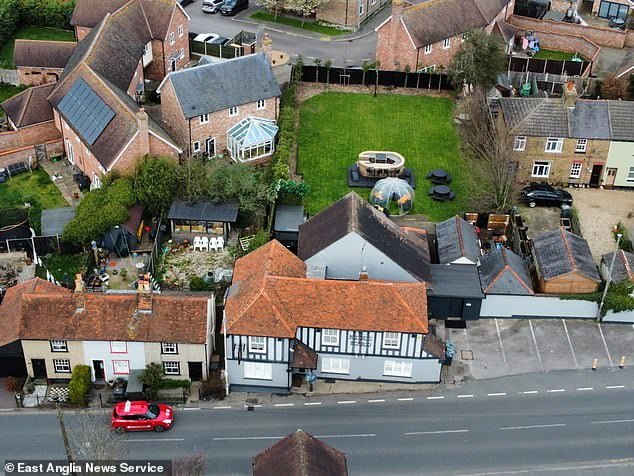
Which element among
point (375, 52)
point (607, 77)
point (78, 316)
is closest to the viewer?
point (78, 316)

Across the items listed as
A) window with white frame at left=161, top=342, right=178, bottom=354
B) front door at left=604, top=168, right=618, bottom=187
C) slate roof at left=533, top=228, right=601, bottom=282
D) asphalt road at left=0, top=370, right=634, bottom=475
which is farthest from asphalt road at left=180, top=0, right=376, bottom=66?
asphalt road at left=0, top=370, right=634, bottom=475

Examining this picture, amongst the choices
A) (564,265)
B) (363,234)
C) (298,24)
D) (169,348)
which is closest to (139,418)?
(169,348)

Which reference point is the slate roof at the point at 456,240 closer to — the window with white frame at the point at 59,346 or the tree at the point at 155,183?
the tree at the point at 155,183

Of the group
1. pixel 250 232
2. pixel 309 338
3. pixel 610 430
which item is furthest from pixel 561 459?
pixel 250 232

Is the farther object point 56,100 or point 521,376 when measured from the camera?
point 56,100

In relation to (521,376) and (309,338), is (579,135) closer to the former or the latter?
(521,376)

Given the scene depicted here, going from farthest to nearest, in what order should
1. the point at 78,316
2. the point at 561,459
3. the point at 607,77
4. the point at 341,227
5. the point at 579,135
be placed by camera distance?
the point at 607,77 < the point at 579,135 < the point at 341,227 < the point at 78,316 < the point at 561,459

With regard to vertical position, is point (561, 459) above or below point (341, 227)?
below

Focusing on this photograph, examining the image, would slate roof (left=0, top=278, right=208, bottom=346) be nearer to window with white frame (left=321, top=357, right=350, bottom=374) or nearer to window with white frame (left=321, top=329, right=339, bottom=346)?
window with white frame (left=321, top=329, right=339, bottom=346)
